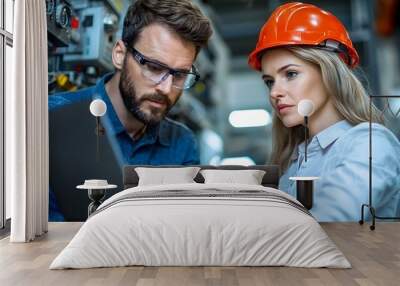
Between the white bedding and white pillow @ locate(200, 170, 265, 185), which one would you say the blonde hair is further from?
the white bedding

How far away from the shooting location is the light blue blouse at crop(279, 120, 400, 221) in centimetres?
522

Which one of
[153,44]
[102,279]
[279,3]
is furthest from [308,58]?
[102,279]

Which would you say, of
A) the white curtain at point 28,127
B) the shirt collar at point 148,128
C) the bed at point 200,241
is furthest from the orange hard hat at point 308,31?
the bed at point 200,241

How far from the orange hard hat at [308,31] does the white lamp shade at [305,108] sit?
2.02ft

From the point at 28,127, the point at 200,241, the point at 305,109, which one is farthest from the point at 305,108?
the point at 28,127

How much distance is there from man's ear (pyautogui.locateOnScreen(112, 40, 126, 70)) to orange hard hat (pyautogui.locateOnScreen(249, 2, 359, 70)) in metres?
1.47

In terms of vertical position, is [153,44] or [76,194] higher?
[153,44]

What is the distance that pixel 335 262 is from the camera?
10.1 ft

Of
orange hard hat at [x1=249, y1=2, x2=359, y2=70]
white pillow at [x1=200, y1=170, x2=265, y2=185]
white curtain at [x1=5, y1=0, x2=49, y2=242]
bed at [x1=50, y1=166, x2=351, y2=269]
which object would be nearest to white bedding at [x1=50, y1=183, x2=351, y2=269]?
bed at [x1=50, y1=166, x2=351, y2=269]

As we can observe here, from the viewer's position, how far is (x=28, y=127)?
4352 mm

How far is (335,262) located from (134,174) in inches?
108

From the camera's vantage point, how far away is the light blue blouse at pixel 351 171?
5.22 metres

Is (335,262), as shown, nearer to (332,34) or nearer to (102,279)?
(102,279)

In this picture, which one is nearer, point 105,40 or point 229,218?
point 229,218
